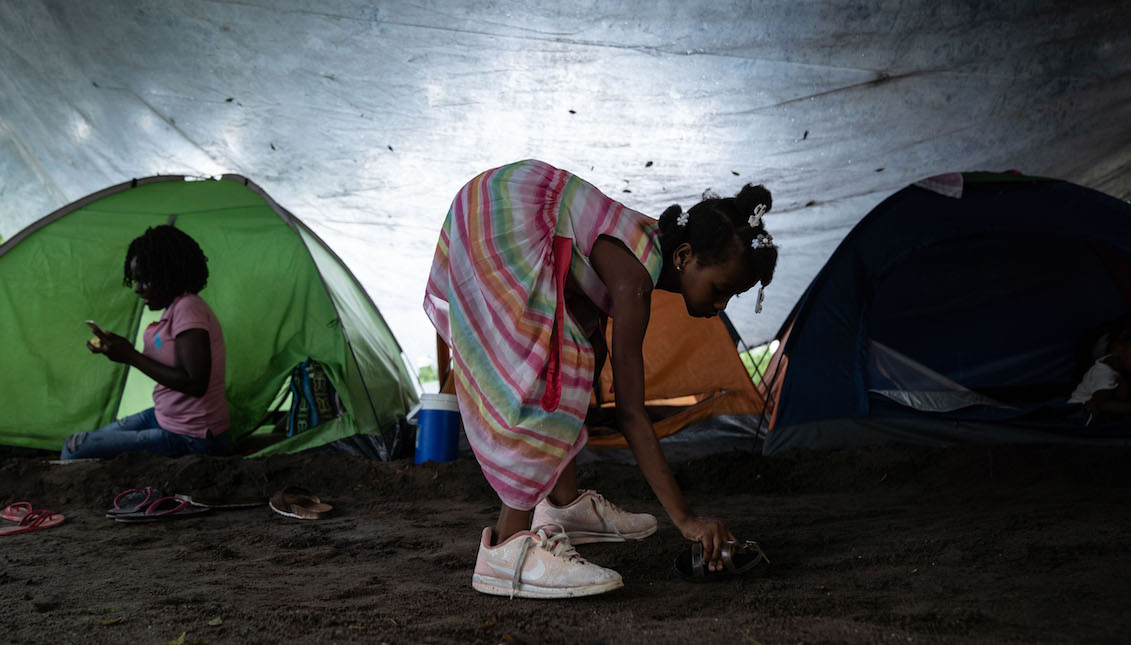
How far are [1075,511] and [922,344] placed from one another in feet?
7.30

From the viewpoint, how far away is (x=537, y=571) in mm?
1598

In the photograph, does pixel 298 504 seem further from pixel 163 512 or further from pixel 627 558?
pixel 627 558

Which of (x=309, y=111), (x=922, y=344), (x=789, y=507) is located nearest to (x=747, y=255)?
(x=789, y=507)

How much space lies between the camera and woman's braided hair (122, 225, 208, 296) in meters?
3.33

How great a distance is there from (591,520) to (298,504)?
121 centimetres

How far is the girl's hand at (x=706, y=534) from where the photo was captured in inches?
62.4

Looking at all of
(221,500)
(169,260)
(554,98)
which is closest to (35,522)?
(221,500)

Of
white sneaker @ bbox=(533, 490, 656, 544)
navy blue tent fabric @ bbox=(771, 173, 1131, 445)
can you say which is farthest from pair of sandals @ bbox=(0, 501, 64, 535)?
navy blue tent fabric @ bbox=(771, 173, 1131, 445)

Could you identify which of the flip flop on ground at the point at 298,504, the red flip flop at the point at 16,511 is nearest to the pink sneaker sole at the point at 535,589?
the flip flop on ground at the point at 298,504

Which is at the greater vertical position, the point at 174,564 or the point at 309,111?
the point at 309,111

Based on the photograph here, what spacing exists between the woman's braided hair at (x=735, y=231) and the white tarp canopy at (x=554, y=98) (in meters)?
1.68

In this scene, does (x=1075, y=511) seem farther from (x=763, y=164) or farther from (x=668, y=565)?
(x=763, y=164)

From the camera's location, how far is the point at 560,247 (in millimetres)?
1733

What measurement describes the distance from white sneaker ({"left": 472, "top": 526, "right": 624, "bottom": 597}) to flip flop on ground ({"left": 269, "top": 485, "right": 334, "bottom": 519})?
123 cm
